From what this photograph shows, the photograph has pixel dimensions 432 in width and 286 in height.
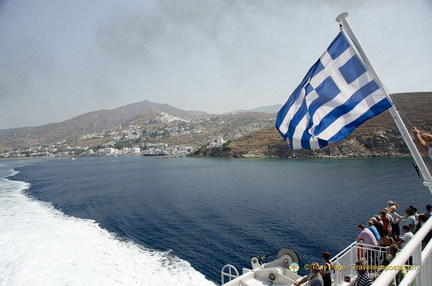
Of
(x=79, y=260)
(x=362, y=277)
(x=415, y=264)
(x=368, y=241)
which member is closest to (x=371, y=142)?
(x=79, y=260)

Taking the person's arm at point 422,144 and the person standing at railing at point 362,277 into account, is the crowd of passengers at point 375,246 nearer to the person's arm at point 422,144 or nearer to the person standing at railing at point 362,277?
the person standing at railing at point 362,277

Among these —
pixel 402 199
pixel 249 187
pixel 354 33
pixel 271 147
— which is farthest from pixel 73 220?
pixel 271 147

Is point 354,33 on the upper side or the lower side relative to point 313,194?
upper

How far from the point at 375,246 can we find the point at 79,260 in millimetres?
14949

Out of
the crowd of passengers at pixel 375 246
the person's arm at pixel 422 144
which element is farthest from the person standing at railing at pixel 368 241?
the person's arm at pixel 422 144

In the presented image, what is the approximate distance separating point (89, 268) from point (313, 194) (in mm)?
27177

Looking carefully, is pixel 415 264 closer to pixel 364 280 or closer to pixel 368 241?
pixel 364 280

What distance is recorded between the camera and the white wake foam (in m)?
13.5

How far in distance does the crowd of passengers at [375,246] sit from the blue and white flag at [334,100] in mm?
2465

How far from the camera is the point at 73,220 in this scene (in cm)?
2630

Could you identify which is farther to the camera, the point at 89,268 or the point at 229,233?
the point at 229,233

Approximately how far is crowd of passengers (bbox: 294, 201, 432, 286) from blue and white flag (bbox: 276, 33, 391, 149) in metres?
2.46

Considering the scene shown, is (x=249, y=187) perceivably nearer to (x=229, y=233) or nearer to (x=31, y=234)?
(x=229, y=233)

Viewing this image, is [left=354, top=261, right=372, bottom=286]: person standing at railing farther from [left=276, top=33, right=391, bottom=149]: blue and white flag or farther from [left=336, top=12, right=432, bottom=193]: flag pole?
[left=276, top=33, right=391, bottom=149]: blue and white flag
